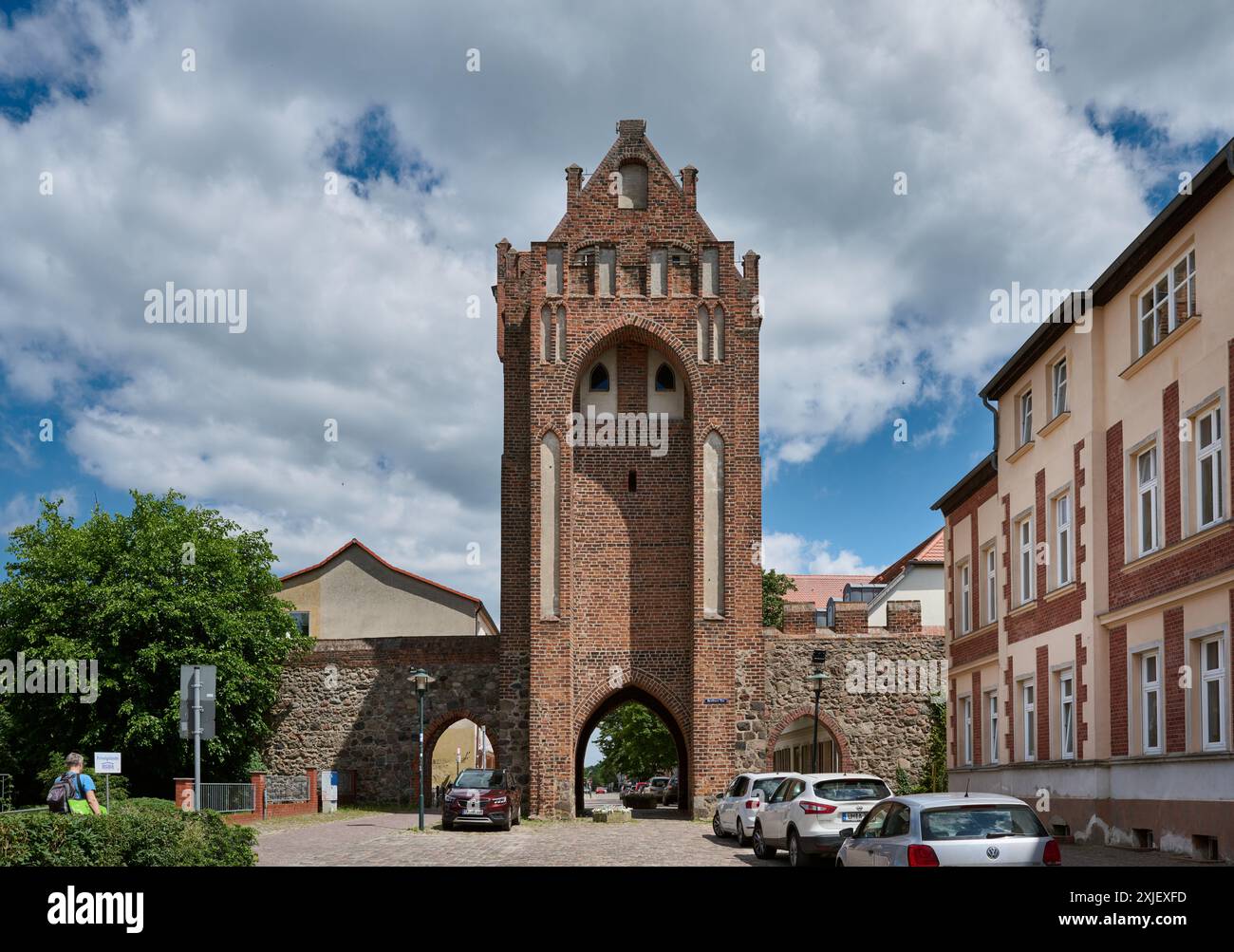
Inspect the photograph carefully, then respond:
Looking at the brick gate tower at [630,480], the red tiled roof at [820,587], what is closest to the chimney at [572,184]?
the brick gate tower at [630,480]

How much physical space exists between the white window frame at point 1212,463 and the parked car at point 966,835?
667cm

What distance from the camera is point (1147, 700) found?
66.1 feet

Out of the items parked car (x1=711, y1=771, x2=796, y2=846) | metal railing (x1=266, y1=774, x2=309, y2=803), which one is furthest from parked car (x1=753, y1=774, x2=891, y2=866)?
metal railing (x1=266, y1=774, x2=309, y2=803)

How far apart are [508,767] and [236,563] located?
9.56m

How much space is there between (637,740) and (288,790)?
2895 cm

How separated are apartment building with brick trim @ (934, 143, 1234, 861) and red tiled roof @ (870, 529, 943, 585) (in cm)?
3169

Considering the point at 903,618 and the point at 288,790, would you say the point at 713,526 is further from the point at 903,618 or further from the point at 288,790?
the point at 288,790

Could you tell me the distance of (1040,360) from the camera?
25141 mm

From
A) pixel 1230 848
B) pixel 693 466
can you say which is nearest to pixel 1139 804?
pixel 1230 848

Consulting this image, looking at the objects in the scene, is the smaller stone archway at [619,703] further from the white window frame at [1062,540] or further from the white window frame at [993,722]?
the white window frame at [1062,540]

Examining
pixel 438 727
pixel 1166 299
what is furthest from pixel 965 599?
pixel 438 727

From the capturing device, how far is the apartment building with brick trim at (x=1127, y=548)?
17516 millimetres

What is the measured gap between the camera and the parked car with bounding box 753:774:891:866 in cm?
1936
